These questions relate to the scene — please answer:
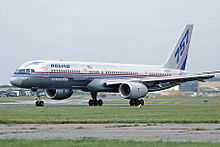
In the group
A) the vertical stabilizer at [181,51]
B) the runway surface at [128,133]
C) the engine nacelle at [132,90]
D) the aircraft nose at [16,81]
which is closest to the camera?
the runway surface at [128,133]

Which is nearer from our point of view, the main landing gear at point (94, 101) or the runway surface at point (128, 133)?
the runway surface at point (128, 133)

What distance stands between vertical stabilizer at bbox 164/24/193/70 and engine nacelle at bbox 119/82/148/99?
30.3 ft

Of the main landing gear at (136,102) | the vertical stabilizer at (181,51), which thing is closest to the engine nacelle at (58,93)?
the main landing gear at (136,102)

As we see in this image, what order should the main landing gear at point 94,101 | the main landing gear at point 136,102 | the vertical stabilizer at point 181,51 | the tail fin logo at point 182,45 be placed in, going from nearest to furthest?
the main landing gear at point 136,102, the main landing gear at point 94,101, the vertical stabilizer at point 181,51, the tail fin logo at point 182,45

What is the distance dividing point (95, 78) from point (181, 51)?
13.0 m

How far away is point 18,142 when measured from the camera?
19.7 meters

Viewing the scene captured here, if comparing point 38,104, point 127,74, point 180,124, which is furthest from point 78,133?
point 127,74

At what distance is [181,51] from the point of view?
6931cm

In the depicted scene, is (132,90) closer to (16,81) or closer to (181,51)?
(16,81)

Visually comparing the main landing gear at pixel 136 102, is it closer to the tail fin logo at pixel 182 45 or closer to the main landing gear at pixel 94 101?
the main landing gear at pixel 94 101

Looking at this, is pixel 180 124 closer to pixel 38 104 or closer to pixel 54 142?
pixel 54 142

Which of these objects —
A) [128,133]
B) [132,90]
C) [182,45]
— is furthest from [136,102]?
[128,133]

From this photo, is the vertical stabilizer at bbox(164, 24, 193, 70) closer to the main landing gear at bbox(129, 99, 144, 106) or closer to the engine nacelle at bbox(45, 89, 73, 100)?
the main landing gear at bbox(129, 99, 144, 106)

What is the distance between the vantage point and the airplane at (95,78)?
56906 mm
